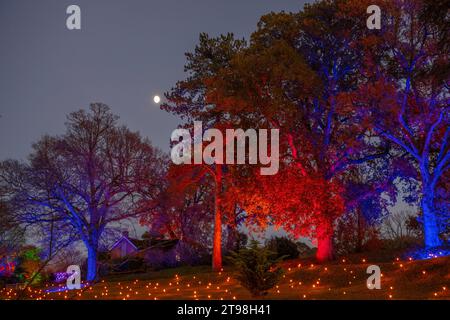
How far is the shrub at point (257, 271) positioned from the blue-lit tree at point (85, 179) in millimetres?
16298

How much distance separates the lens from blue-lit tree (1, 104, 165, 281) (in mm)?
27516

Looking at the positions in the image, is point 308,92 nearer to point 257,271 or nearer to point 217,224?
point 217,224

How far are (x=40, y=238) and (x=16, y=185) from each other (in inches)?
133

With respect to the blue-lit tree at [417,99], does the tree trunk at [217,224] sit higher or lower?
lower

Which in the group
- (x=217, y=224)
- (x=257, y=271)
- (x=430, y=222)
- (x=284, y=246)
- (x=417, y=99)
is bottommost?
(x=284, y=246)

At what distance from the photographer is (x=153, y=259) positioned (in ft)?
113

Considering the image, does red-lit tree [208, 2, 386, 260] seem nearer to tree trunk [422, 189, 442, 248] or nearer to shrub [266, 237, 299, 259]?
tree trunk [422, 189, 442, 248]

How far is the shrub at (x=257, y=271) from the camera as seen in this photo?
43.1 feet

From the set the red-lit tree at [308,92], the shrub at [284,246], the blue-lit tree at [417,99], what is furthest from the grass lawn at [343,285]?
the shrub at [284,246]

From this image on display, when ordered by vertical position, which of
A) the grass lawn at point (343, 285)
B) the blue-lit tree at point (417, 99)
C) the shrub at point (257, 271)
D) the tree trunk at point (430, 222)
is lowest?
the grass lawn at point (343, 285)

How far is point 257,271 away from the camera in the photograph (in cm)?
1309

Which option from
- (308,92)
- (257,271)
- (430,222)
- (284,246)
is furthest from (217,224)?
(257,271)

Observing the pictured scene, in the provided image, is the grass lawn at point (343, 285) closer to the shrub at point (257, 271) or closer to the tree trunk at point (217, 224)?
the shrub at point (257, 271)

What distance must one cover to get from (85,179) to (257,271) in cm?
1757
